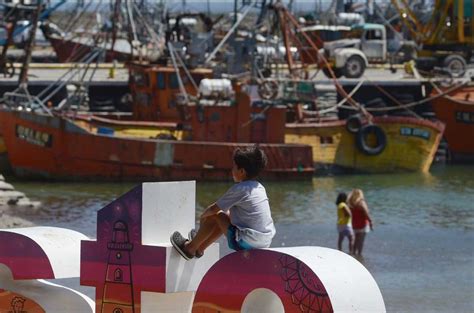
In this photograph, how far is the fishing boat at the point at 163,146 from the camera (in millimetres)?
35188

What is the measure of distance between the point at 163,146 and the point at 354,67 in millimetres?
17685

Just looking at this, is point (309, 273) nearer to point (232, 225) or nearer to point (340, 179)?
point (232, 225)

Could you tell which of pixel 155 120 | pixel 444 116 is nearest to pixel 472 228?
pixel 155 120

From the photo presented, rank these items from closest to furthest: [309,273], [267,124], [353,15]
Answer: [309,273]
[267,124]
[353,15]

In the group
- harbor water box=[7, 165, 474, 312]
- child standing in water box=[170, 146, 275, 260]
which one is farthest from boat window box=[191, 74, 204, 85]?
child standing in water box=[170, 146, 275, 260]

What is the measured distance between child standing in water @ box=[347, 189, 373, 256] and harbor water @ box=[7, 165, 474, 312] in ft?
1.03

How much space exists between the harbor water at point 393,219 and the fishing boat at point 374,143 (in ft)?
→ 1.84

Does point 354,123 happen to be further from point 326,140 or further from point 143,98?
point 143,98

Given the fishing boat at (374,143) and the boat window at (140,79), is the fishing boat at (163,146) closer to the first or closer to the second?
the fishing boat at (374,143)

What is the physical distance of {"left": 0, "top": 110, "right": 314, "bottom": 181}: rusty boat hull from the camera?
3516cm

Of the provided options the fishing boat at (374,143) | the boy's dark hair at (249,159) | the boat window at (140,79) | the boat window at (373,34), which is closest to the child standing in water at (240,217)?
the boy's dark hair at (249,159)

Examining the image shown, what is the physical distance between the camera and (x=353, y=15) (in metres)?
69.5

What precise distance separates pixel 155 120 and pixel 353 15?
32142 millimetres

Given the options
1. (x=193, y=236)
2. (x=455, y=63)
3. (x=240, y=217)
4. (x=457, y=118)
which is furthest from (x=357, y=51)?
(x=240, y=217)
